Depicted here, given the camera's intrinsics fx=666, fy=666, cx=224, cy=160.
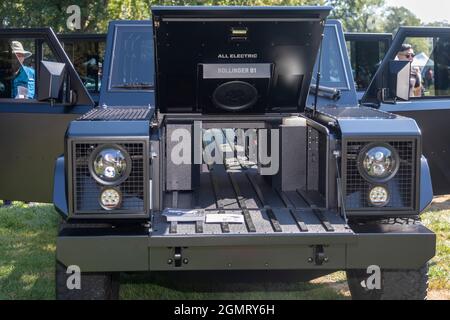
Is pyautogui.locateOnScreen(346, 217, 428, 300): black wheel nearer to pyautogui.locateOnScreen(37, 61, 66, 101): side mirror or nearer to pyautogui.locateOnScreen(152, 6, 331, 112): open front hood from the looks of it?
pyautogui.locateOnScreen(152, 6, 331, 112): open front hood

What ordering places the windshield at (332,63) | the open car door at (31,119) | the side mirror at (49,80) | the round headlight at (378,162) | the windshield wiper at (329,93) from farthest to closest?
1. the windshield at (332,63)
2. the windshield wiper at (329,93)
3. the open car door at (31,119)
4. the side mirror at (49,80)
5. the round headlight at (378,162)

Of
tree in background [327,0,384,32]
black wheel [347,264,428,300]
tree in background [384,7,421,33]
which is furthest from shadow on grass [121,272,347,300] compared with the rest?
tree in background [384,7,421,33]

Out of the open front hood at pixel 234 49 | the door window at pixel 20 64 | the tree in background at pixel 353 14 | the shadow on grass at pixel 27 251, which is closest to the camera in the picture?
the open front hood at pixel 234 49

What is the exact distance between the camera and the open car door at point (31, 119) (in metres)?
4.87

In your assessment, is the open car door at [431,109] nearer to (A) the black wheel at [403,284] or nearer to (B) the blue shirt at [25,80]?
(A) the black wheel at [403,284]

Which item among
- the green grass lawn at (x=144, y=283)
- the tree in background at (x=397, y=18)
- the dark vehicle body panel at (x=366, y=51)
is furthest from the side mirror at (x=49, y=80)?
the tree in background at (x=397, y=18)

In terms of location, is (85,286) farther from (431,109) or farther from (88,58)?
(88,58)

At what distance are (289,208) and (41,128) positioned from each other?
220 cm

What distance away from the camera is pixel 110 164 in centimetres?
352

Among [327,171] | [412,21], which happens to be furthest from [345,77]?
[412,21]

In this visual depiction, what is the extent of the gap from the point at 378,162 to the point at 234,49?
1.26 m

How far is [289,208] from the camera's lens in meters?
3.92

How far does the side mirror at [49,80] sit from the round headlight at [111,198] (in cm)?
104

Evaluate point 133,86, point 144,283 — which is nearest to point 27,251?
point 144,283
